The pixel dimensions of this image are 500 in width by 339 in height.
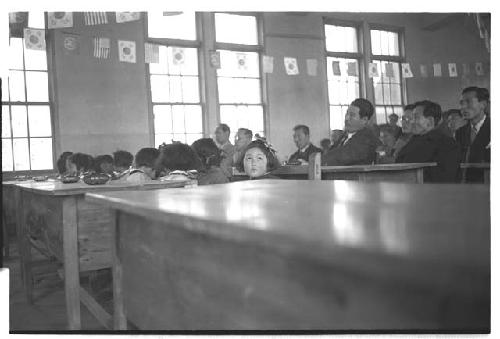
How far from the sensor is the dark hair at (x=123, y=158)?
2863 millimetres

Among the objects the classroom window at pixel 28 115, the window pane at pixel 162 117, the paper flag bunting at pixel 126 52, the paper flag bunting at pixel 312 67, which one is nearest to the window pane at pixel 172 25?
the paper flag bunting at pixel 126 52

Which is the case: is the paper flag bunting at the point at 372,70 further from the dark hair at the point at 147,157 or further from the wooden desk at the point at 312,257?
the wooden desk at the point at 312,257

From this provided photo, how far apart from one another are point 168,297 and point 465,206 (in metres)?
0.87

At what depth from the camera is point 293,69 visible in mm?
2891

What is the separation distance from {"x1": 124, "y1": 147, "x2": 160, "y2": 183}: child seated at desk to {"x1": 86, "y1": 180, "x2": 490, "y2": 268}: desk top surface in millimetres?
1330

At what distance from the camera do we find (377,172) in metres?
3.08

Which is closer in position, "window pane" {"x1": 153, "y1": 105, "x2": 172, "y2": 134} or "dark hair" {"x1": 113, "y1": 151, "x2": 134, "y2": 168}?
"dark hair" {"x1": 113, "y1": 151, "x2": 134, "y2": 168}

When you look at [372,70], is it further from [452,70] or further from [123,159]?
[123,159]

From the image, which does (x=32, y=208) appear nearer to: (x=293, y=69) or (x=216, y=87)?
(x=216, y=87)

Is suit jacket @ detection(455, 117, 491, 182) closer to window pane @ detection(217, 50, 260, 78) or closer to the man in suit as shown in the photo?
the man in suit

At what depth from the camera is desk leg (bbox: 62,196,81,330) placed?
211cm

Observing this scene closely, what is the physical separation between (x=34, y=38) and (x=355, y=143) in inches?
85.9

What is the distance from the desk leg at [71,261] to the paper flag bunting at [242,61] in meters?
1.37

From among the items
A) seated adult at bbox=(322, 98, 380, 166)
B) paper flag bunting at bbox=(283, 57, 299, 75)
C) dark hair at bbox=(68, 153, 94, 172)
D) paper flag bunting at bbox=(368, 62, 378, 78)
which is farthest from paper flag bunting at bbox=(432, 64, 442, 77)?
dark hair at bbox=(68, 153, 94, 172)
